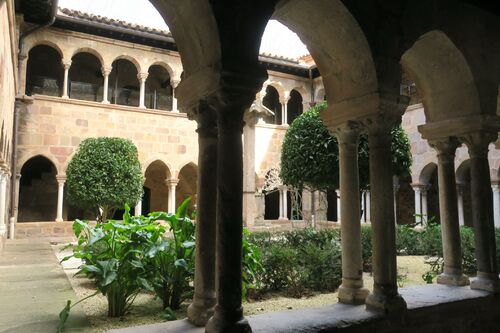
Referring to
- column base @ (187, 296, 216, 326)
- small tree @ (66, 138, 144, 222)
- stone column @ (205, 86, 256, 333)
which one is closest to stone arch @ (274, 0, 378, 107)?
stone column @ (205, 86, 256, 333)

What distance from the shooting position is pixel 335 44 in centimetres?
351

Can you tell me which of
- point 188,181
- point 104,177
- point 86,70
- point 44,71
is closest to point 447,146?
point 104,177

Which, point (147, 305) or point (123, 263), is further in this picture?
point (147, 305)

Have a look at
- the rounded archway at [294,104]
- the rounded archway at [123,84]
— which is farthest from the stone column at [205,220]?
the rounded archway at [294,104]

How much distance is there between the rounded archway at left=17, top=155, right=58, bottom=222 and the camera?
14523mm

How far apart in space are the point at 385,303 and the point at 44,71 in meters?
16.2

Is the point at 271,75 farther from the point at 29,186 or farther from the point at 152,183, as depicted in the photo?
the point at 29,186

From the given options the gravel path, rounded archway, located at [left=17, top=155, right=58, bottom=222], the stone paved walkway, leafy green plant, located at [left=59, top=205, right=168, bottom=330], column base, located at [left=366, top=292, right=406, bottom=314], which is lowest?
the gravel path

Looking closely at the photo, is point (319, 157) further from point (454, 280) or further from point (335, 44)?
point (335, 44)

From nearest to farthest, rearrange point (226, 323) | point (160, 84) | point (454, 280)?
1. point (226, 323)
2. point (454, 280)
3. point (160, 84)

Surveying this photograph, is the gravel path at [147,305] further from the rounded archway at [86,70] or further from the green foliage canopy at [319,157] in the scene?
the rounded archway at [86,70]

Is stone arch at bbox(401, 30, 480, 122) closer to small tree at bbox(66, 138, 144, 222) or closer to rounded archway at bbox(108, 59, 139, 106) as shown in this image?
small tree at bbox(66, 138, 144, 222)

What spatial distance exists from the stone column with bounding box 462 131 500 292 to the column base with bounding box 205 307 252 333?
252cm

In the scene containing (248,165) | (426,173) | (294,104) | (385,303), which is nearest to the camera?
(385,303)
